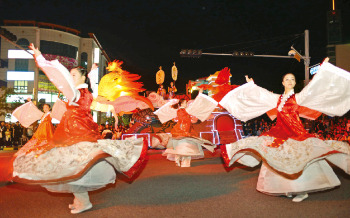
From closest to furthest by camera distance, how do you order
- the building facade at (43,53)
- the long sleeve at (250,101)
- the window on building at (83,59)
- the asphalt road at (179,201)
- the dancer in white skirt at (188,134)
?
the asphalt road at (179,201), the long sleeve at (250,101), the dancer in white skirt at (188,134), the building facade at (43,53), the window on building at (83,59)

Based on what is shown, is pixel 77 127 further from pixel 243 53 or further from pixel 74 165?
pixel 243 53

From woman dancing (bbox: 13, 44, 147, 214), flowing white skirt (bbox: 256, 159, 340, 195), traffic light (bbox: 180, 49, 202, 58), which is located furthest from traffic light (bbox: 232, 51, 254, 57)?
woman dancing (bbox: 13, 44, 147, 214)

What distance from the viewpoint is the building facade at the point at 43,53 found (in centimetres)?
4028

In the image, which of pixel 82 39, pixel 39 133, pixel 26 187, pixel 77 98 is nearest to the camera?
pixel 77 98

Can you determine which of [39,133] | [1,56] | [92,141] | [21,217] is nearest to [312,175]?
[92,141]

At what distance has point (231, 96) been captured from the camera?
6.11 m

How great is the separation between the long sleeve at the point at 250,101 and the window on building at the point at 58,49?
41.9m

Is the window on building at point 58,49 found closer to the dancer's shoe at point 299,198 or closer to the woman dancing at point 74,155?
the woman dancing at point 74,155

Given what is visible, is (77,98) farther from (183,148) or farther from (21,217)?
(183,148)

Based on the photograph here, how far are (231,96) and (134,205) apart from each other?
8.95 feet

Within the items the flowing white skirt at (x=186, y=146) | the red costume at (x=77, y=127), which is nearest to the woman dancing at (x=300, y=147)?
the red costume at (x=77, y=127)

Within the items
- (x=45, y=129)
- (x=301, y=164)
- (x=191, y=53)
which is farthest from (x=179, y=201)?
(x=191, y=53)

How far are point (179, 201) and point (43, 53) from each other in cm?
4240

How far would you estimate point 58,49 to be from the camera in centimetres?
4478
